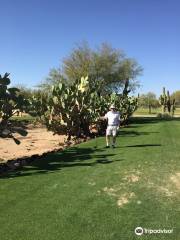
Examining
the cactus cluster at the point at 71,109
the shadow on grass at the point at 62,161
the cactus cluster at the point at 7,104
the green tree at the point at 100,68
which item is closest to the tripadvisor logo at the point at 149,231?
the shadow on grass at the point at 62,161

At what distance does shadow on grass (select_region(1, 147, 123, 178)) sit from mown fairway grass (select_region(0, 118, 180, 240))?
26mm

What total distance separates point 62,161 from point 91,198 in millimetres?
4301

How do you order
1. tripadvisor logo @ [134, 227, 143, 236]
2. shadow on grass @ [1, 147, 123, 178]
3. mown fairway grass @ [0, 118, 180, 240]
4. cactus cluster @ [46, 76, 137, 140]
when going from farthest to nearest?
cactus cluster @ [46, 76, 137, 140], shadow on grass @ [1, 147, 123, 178], mown fairway grass @ [0, 118, 180, 240], tripadvisor logo @ [134, 227, 143, 236]

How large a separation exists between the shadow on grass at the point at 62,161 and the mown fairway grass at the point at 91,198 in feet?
0.08

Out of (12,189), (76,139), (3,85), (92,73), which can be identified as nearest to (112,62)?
(92,73)

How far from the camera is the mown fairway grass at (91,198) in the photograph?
6.71m

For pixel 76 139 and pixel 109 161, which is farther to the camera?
Answer: pixel 76 139

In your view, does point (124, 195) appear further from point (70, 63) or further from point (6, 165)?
point (70, 63)

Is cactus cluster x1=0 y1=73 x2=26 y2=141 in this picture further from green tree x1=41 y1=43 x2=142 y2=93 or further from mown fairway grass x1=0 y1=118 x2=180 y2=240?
green tree x1=41 y1=43 x2=142 y2=93

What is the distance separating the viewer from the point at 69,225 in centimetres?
687

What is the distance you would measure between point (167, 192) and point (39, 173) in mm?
3409

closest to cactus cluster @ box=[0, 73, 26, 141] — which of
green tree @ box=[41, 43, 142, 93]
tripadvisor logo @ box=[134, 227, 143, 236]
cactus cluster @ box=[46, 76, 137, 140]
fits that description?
tripadvisor logo @ box=[134, 227, 143, 236]

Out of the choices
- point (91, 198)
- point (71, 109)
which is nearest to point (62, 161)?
point (91, 198)

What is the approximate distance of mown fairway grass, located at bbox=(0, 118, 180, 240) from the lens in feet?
22.0
